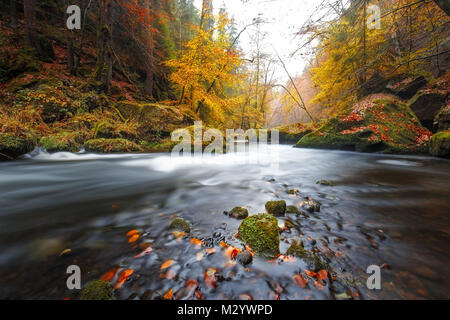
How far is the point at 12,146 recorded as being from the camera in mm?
4973

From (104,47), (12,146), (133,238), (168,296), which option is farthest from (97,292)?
(104,47)

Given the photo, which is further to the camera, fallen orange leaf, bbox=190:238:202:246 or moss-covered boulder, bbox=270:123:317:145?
moss-covered boulder, bbox=270:123:317:145

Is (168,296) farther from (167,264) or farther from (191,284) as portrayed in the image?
(167,264)

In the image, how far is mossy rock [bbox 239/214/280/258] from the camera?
5.32 feet

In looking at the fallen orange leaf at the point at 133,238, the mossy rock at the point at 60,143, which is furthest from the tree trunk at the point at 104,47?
the fallen orange leaf at the point at 133,238

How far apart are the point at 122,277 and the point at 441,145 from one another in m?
9.11

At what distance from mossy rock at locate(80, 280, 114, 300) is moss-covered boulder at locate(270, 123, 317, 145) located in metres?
14.7

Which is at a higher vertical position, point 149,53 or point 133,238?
point 149,53

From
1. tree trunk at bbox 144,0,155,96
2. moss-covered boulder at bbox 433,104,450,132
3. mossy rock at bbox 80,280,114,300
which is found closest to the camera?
mossy rock at bbox 80,280,114,300

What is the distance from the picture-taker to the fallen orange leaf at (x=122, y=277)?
130 cm

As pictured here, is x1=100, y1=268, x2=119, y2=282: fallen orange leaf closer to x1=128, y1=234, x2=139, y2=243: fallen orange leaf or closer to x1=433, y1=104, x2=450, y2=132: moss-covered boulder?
x1=128, y1=234, x2=139, y2=243: fallen orange leaf

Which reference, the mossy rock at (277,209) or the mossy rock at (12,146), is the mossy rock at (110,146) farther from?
the mossy rock at (277,209)

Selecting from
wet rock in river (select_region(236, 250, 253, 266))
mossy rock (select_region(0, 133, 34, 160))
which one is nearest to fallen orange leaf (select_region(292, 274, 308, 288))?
wet rock in river (select_region(236, 250, 253, 266))
